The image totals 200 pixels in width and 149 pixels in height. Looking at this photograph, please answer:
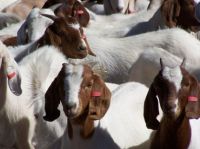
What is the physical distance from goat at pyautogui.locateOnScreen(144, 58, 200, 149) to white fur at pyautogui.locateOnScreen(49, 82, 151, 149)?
0.30 meters

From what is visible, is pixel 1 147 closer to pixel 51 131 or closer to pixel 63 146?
pixel 51 131

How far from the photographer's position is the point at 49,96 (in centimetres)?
469

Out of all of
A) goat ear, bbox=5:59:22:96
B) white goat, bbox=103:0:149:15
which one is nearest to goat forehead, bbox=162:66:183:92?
goat ear, bbox=5:59:22:96

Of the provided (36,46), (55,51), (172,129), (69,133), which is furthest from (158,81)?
(36,46)

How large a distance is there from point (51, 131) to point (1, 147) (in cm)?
35

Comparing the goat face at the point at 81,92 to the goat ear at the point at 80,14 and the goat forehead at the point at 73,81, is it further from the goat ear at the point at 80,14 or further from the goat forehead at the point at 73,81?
the goat ear at the point at 80,14

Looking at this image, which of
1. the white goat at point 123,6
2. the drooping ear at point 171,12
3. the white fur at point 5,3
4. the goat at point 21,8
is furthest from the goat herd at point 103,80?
the white fur at point 5,3

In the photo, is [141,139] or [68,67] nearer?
[68,67]

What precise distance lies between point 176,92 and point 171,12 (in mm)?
2716

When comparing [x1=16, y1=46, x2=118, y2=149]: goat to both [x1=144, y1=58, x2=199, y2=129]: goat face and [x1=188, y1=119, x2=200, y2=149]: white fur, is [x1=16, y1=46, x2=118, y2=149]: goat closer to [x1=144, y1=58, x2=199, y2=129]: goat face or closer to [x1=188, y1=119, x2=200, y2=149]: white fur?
[x1=188, y1=119, x2=200, y2=149]: white fur

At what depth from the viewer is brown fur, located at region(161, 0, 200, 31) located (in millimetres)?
6996

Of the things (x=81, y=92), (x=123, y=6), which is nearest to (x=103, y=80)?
(x=81, y=92)

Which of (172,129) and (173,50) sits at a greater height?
(172,129)

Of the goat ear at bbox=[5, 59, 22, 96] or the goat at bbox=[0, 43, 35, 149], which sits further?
the goat at bbox=[0, 43, 35, 149]
